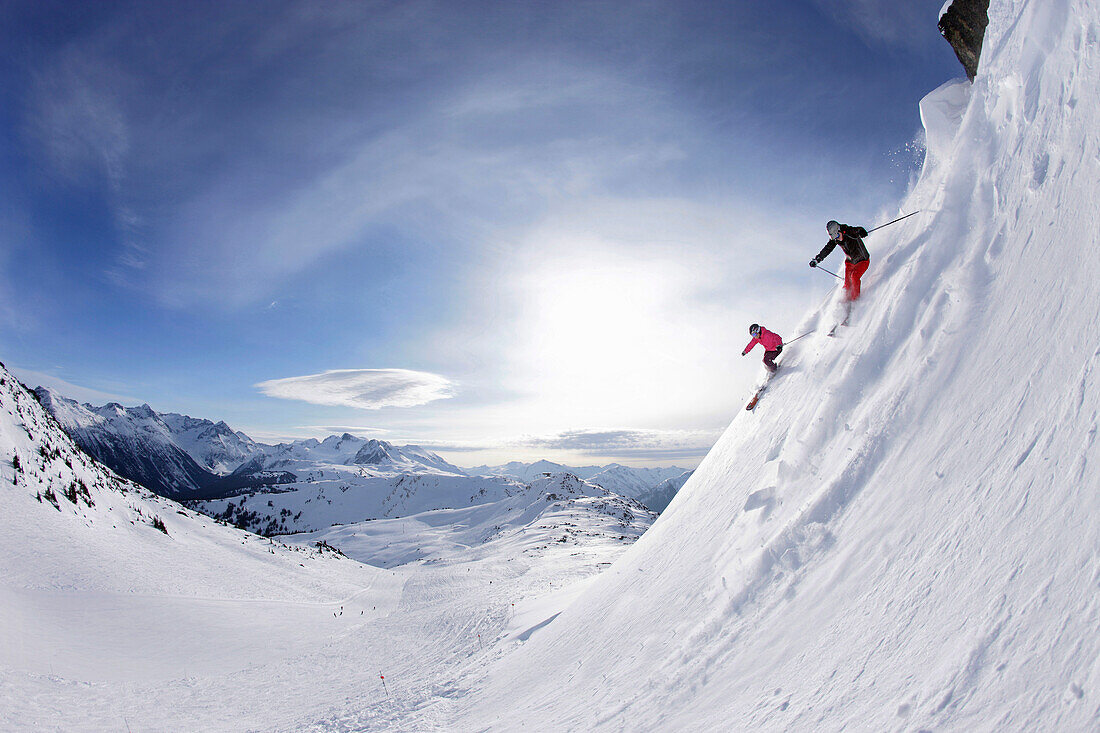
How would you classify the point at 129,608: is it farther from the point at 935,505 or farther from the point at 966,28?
the point at 966,28

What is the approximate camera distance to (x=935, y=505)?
4.45 m

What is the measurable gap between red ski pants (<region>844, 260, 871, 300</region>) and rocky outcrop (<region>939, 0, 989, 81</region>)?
7.38 meters

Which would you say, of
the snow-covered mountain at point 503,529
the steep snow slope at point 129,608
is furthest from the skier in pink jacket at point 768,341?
the snow-covered mountain at point 503,529

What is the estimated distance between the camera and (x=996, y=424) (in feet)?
14.5

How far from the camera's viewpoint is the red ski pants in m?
8.98

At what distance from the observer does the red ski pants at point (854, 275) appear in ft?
29.5

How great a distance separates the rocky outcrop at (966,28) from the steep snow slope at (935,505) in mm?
5049

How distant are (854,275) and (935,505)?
20.1 feet

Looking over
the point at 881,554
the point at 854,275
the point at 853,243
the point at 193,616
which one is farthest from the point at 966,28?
the point at 193,616

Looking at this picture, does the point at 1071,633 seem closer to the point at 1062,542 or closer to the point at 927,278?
the point at 1062,542

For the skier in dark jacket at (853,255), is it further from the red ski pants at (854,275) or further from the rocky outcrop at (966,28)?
the rocky outcrop at (966,28)

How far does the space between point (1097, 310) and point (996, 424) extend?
50.8 inches

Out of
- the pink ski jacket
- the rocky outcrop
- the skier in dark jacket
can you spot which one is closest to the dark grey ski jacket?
the skier in dark jacket

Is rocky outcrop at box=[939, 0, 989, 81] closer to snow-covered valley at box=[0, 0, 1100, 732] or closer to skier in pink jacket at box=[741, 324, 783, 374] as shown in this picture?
snow-covered valley at box=[0, 0, 1100, 732]
